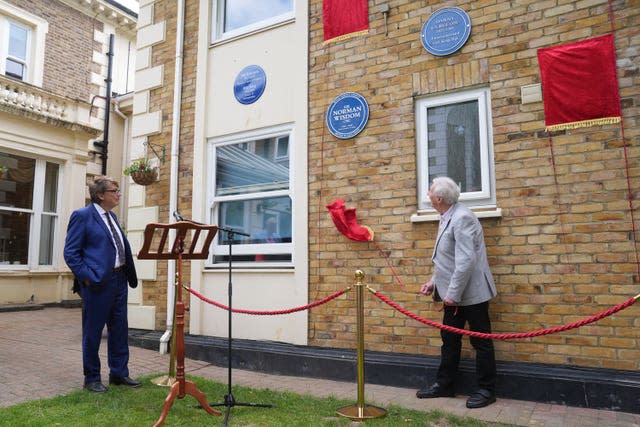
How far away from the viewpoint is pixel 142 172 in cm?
685

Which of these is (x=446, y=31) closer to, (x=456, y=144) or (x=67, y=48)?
(x=456, y=144)

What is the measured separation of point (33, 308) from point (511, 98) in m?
10.8

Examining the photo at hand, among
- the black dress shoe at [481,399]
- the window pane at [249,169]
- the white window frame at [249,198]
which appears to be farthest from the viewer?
the window pane at [249,169]

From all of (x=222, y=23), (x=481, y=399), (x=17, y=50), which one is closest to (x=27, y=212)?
(x=17, y=50)

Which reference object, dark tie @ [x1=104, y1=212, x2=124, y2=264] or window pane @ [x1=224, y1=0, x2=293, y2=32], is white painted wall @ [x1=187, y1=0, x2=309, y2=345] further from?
dark tie @ [x1=104, y1=212, x2=124, y2=264]

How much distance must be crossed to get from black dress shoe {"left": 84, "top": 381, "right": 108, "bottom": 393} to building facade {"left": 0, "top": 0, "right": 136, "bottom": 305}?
8.07 metres

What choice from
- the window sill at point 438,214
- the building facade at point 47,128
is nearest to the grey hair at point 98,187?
the window sill at point 438,214

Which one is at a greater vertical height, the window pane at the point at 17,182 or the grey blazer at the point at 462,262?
the window pane at the point at 17,182

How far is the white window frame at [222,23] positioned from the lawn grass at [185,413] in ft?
15.0

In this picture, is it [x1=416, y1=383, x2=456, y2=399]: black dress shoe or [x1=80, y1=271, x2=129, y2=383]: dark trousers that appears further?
[x1=80, y1=271, x2=129, y2=383]: dark trousers

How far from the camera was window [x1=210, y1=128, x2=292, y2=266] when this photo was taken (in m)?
6.25

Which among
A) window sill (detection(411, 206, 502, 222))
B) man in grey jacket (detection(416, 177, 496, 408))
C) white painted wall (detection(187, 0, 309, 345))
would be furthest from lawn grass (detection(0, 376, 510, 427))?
window sill (detection(411, 206, 502, 222))

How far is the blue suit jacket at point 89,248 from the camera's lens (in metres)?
4.63

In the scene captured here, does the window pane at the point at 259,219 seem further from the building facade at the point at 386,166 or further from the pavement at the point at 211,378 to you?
the pavement at the point at 211,378
